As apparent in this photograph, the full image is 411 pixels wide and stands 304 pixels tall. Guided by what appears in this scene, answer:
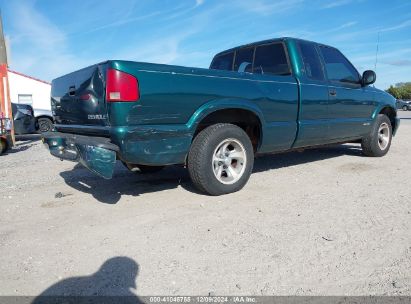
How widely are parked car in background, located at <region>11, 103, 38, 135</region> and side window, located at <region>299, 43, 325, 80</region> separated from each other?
409 inches

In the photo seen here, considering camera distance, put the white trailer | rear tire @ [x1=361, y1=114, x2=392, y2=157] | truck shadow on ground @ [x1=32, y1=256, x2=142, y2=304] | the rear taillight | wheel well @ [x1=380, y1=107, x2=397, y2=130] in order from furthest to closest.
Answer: the white trailer, wheel well @ [x1=380, y1=107, x2=397, y2=130], rear tire @ [x1=361, y1=114, x2=392, y2=157], the rear taillight, truck shadow on ground @ [x1=32, y1=256, x2=142, y2=304]

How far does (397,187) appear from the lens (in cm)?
432

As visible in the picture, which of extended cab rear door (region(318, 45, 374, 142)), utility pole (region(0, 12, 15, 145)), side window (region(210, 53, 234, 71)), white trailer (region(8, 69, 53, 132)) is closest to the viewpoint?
extended cab rear door (region(318, 45, 374, 142))

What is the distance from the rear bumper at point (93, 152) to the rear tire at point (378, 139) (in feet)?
15.8

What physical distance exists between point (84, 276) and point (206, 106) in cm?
206

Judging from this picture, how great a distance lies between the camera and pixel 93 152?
3.25m

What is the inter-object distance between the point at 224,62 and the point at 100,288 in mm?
4385

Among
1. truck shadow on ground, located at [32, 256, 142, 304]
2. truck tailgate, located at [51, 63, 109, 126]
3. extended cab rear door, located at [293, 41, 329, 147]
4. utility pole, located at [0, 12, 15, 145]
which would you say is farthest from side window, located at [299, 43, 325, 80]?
utility pole, located at [0, 12, 15, 145]

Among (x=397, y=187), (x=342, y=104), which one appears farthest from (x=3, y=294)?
(x=342, y=104)

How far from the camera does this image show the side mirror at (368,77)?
5677 millimetres

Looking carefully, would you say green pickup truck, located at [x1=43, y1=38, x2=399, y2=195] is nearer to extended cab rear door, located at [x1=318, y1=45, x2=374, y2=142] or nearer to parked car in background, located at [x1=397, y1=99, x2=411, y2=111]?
extended cab rear door, located at [x1=318, y1=45, x2=374, y2=142]

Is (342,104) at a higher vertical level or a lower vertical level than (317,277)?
higher

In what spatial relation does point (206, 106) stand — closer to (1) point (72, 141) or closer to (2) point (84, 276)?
(1) point (72, 141)

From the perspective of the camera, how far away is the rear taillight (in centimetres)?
317
